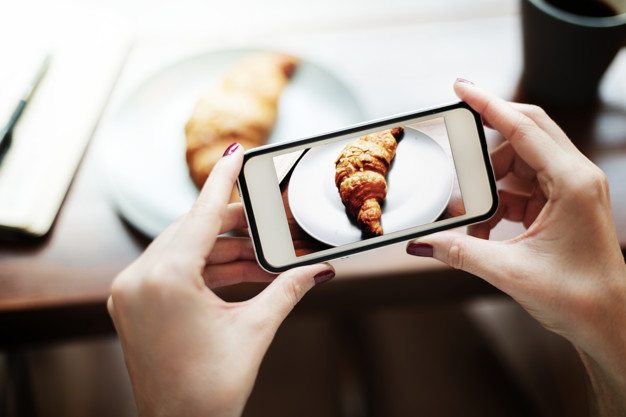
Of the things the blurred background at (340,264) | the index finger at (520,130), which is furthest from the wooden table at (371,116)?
the index finger at (520,130)

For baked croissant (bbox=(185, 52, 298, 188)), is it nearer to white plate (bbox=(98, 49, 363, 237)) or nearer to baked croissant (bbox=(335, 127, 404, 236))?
white plate (bbox=(98, 49, 363, 237))

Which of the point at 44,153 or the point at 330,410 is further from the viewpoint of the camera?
the point at 330,410

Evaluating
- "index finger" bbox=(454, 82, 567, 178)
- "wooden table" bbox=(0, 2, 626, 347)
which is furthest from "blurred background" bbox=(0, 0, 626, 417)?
"index finger" bbox=(454, 82, 567, 178)

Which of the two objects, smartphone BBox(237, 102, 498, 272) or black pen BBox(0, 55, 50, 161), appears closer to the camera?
smartphone BBox(237, 102, 498, 272)

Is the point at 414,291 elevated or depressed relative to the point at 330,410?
elevated

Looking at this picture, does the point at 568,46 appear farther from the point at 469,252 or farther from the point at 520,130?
the point at 469,252

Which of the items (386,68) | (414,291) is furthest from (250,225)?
(386,68)

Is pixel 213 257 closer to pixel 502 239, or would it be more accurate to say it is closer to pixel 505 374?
pixel 502 239

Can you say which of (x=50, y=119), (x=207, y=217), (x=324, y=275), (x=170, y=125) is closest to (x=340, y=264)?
(x=324, y=275)
